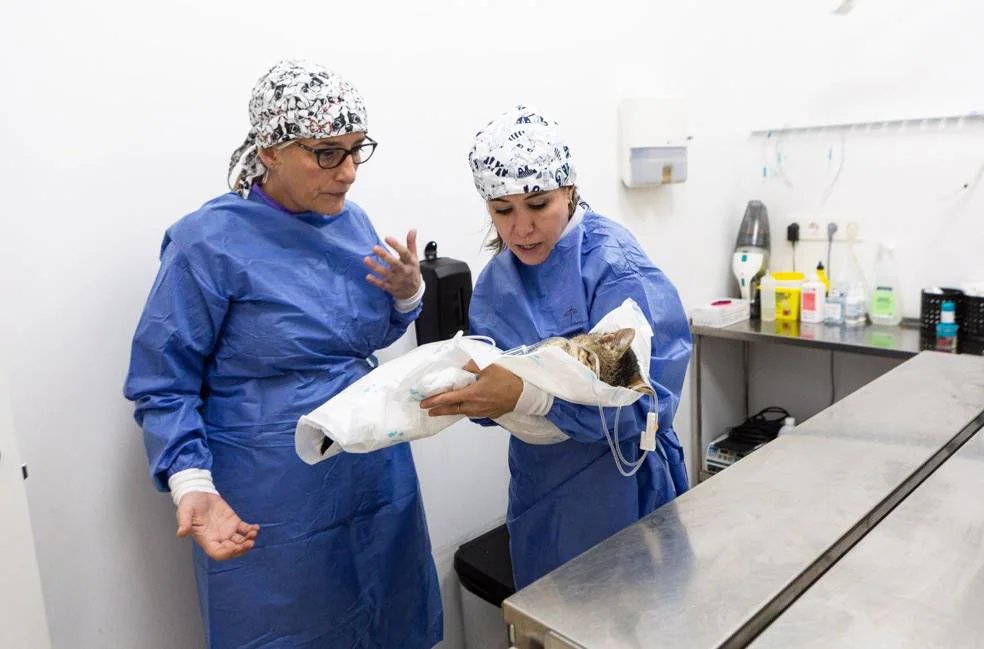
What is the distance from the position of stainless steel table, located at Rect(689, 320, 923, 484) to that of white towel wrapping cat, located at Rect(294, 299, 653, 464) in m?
1.58

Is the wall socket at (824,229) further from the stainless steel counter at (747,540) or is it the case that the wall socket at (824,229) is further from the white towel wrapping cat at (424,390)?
the white towel wrapping cat at (424,390)

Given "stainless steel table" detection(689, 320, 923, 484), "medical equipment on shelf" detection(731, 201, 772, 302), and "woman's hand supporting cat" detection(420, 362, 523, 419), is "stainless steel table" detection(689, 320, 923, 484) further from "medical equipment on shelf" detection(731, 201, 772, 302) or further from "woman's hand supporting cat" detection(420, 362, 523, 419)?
"woman's hand supporting cat" detection(420, 362, 523, 419)

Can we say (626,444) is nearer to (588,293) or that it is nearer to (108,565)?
(588,293)

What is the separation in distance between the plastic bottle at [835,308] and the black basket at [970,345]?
38cm

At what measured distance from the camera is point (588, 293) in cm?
121

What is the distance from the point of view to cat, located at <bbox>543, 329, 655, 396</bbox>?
0.99 meters

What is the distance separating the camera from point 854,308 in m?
2.65

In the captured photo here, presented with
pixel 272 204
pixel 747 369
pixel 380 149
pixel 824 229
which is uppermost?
pixel 380 149

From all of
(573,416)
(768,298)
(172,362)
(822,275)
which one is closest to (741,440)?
(768,298)

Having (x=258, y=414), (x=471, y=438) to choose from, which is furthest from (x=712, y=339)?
(x=258, y=414)

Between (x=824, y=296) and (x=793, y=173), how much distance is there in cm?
51

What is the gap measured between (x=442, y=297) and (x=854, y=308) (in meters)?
1.62

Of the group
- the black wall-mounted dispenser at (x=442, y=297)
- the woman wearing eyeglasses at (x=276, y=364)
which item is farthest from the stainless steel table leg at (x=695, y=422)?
the woman wearing eyeglasses at (x=276, y=364)

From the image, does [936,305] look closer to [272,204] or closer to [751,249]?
[751,249]
